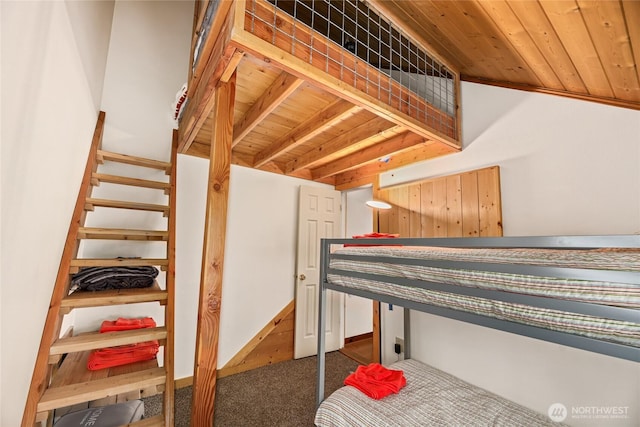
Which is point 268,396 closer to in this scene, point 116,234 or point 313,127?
point 116,234

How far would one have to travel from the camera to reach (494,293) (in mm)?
967

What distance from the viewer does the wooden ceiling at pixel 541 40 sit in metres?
1.16

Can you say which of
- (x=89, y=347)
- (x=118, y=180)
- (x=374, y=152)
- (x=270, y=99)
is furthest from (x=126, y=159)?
(x=374, y=152)

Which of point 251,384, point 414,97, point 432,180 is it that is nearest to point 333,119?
point 414,97

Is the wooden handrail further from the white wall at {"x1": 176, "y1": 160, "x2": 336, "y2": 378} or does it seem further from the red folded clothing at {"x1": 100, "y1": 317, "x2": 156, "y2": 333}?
the white wall at {"x1": 176, "y1": 160, "x2": 336, "y2": 378}

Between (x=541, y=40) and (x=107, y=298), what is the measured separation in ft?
8.93

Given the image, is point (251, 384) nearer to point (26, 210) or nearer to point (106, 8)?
point (26, 210)

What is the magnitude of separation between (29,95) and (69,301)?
1018 mm

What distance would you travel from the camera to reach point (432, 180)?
254 centimetres

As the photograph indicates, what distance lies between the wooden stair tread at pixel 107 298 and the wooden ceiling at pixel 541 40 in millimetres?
2285

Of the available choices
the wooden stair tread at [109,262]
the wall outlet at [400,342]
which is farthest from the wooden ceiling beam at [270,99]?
the wall outlet at [400,342]

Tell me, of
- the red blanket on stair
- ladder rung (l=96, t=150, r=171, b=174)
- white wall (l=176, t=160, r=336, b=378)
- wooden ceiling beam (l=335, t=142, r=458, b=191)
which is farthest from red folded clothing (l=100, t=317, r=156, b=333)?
wooden ceiling beam (l=335, t=142, r=458, b=191)

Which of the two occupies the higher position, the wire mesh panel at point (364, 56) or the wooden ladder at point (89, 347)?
the wire mesh panel at point (364, 56)

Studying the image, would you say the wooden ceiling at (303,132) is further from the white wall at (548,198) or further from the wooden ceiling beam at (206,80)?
the white wall at (548,198)
